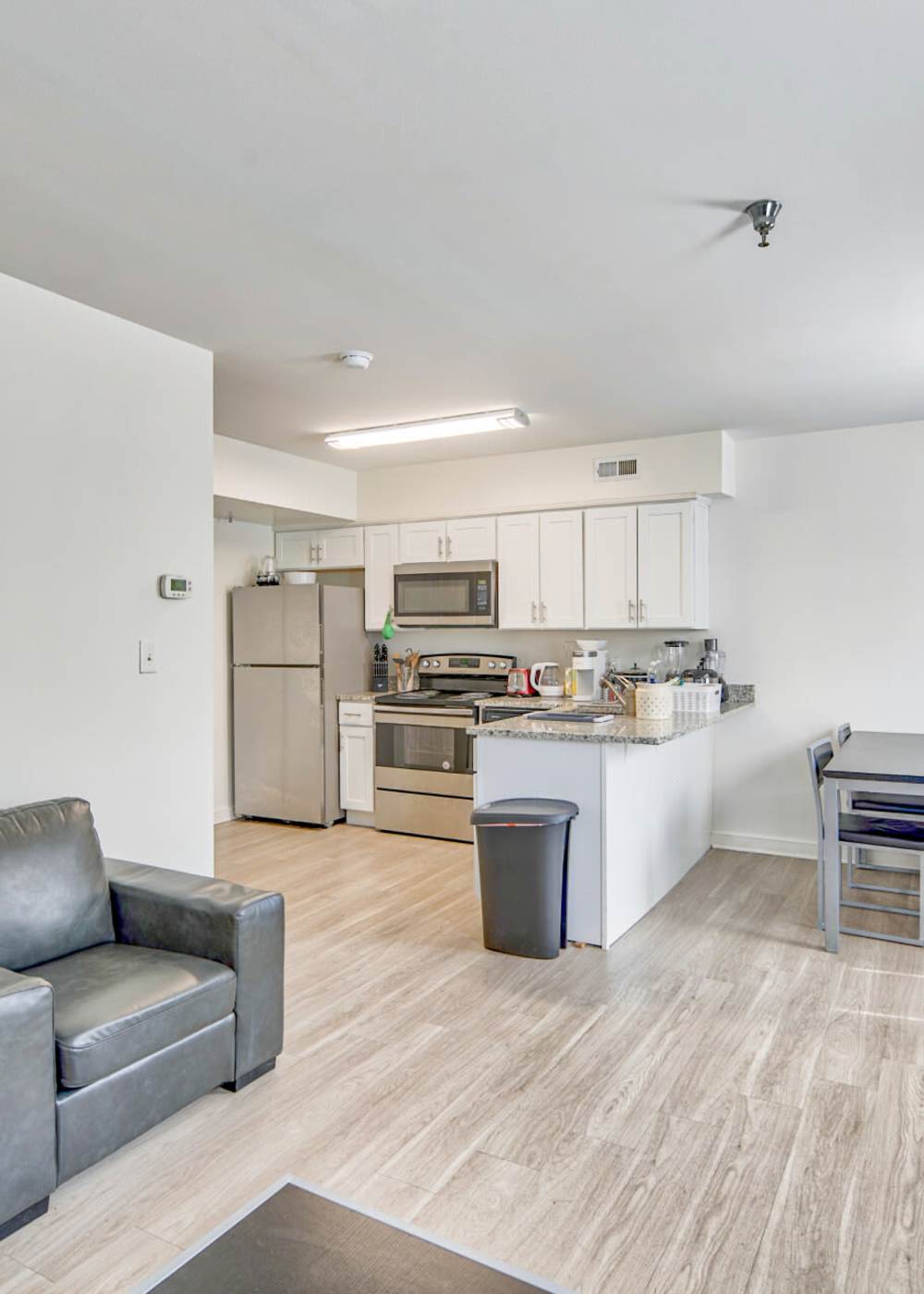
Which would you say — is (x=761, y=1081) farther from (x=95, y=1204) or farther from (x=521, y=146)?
(x=521, y=146)

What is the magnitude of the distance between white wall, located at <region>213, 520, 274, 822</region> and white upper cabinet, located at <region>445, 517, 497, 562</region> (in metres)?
1.60

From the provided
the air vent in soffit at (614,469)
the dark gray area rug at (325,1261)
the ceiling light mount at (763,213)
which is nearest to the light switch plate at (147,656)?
the dark gray area rug at (325,1261)

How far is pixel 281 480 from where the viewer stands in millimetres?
5422

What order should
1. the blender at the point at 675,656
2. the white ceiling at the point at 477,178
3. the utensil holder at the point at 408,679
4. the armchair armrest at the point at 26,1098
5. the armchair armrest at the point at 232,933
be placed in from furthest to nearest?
the utensil holder at the point at 408,679, the blender at the point at 675,656, the armchair armrest at the point at 232,933, the armchair armrest at the point at 26,1098, the white ceiling at the point at 477,178

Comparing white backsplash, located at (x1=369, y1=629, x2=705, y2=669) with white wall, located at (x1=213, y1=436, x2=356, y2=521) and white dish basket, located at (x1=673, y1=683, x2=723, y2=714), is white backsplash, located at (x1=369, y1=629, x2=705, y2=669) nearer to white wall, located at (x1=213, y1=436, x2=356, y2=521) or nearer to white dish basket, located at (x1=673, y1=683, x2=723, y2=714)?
white dish basket, located at (x1=673, y1=683, x2=723, y2=714)

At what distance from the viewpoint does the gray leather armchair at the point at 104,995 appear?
1933 millimetres

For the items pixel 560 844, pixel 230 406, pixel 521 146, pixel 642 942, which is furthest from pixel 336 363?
pixel 642 942

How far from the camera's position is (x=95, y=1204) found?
6.72 feet

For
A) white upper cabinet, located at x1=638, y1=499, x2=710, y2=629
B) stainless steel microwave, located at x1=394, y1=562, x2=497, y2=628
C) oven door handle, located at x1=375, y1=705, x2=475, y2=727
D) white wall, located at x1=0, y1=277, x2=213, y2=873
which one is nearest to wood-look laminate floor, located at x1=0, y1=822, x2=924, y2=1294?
white wall, located at x1=0, y1=277, x2=213, y2=873

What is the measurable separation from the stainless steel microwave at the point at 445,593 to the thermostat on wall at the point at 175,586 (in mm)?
2585

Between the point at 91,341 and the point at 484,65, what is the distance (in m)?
1.91

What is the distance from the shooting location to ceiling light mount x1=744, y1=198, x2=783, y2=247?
233 centimetres

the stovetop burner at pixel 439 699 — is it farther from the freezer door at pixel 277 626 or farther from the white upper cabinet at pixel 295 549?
the white upper cabinet at pixel 295 549

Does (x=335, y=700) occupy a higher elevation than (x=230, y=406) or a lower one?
lower
